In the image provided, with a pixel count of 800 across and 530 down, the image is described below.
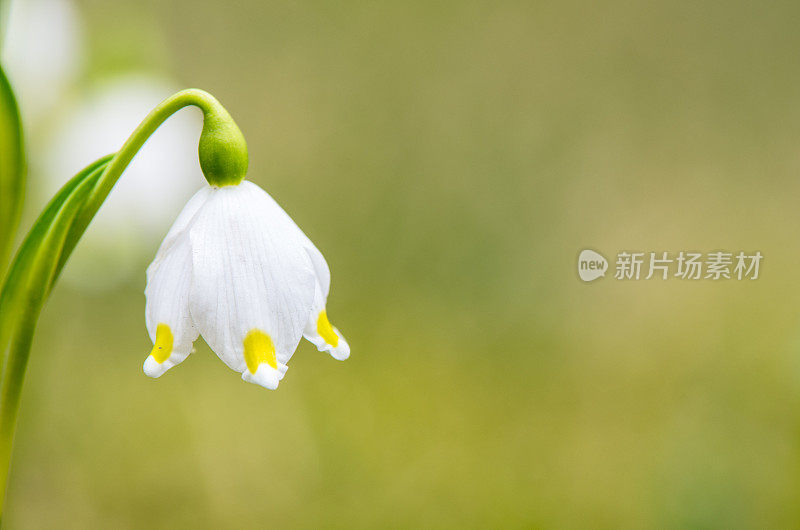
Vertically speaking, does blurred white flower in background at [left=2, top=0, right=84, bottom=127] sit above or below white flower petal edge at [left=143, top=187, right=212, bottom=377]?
above

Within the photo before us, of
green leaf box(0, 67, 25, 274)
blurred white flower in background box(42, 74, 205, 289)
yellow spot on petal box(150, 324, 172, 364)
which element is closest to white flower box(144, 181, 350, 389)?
yellow spot on petal box(150, 324, 172, 364)

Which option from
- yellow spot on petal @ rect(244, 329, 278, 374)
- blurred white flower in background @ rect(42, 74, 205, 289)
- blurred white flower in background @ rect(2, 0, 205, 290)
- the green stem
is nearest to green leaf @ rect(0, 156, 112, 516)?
the green stem

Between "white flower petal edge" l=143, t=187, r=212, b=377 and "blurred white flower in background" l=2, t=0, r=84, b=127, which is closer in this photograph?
"white flower petal edge" l=143, t=187, r=212, b=377

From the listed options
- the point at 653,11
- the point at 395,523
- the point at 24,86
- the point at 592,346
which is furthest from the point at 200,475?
the point at 653,11

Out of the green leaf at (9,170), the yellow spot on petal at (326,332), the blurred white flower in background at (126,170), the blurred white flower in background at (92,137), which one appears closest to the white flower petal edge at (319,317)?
the yellow spot on petal at (326,332)

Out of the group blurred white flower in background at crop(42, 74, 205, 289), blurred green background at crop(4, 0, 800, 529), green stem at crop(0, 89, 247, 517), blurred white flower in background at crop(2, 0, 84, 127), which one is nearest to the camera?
green stem at crop(0, 89, 247, 517)

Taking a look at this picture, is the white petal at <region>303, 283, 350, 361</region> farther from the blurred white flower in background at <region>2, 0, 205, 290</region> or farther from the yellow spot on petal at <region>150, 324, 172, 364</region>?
the blurred white flower in background at <region>2, 0, 205, 290</region>

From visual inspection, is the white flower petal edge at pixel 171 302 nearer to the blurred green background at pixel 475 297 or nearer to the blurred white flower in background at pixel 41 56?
the blurred white flower in background at pixel 41 56

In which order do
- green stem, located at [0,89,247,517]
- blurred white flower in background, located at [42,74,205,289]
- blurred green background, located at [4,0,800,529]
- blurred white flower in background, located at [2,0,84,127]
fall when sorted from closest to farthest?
green stem, located at [0,89,247,517] → blurred white flower in background, located at [2,0,84,127] → blurred white flower in background, located at [42,74,205,289] → blurred green background, located at [4,0,800,529]
